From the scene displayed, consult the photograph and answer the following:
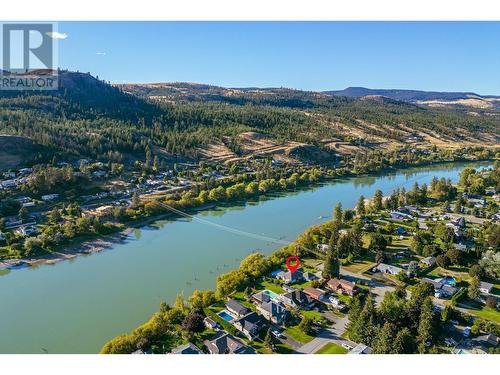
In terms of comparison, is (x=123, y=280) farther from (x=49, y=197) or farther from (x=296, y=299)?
(x=49, y=197)

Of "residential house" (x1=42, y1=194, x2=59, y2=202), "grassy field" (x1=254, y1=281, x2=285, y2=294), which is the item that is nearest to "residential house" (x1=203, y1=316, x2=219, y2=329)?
"grassy field" (x1=254, y1=281, x2=285, y2=294)

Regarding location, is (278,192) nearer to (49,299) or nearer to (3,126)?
(49,299)

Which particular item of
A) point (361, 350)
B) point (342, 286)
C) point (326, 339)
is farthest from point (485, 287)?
point (326, 339)

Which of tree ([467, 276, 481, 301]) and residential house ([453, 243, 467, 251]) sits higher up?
residential house ([453, 243, 467, 251])

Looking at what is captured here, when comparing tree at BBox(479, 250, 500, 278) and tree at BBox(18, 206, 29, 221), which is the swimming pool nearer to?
tree at BBox(479, 250, 500, 278)

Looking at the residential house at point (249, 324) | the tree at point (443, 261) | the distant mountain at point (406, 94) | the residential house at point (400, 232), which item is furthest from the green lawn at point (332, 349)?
the distant mountain at point (406, 94)
